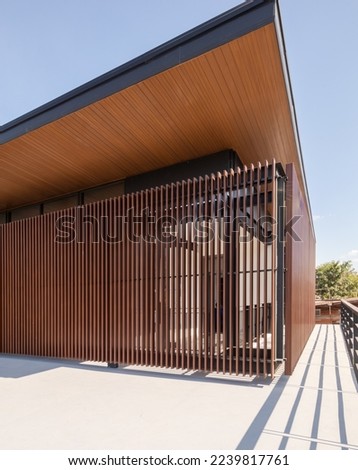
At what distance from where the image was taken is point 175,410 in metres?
3.34

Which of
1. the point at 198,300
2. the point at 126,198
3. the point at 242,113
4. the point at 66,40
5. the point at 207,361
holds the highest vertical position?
the point at 66,40

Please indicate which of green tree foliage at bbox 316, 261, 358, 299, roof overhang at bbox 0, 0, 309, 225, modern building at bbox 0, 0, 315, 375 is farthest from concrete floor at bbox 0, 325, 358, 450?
green tree foliage at bbox 316, 261, 358, 299

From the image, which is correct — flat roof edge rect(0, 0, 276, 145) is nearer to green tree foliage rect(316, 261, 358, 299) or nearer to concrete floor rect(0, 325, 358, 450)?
concrete floor rect(0, 325, 358, 450)

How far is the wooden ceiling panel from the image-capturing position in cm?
425

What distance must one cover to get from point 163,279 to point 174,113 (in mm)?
2731

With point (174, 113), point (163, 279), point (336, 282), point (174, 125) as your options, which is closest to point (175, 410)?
point (163, 279)

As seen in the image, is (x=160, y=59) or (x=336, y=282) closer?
(x=160, y=59)

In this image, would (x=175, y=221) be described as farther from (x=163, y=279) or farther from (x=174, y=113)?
(x=174, y=113)

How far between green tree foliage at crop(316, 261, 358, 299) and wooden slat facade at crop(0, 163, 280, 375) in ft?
124

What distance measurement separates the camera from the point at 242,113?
5.30m

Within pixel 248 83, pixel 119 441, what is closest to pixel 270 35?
pixel 248 83
